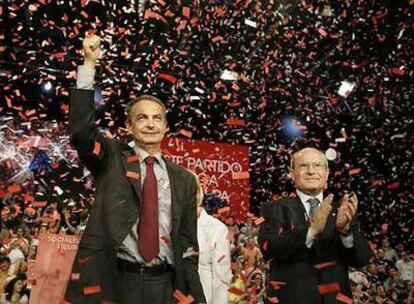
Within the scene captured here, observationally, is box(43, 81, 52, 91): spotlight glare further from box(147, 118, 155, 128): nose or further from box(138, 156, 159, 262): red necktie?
box(138, 156, 159, 262): red necktie

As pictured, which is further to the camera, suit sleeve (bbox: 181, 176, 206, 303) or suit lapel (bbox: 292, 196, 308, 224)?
suit lapel (bbox: 292, 196, 308, 224)

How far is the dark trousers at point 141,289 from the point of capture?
2.74 meters

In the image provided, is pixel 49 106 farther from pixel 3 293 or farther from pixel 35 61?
pixel 3 293

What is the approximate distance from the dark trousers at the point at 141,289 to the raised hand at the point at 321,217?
0.88 m

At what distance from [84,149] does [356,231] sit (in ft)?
4.88

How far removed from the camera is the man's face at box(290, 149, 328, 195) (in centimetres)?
354

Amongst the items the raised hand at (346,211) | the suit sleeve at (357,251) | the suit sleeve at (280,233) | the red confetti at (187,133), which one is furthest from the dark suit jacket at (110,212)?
the red confetti at (187,133)

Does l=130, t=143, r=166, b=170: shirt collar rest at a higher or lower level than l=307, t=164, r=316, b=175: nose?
lower

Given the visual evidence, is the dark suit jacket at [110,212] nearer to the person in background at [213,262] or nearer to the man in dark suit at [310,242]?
the man in dark suit at [310,242]

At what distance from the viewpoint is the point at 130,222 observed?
2787mm

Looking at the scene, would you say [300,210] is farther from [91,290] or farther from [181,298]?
[91,290]

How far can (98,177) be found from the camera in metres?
2.93

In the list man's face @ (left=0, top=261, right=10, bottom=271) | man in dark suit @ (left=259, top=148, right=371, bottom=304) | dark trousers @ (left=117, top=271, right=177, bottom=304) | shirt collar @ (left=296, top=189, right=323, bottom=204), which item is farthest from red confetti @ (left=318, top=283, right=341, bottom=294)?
man's face @ (left=0, top=261, right=10, bottom=271)

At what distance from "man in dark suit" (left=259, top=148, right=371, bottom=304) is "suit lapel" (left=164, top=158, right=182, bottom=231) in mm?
651
